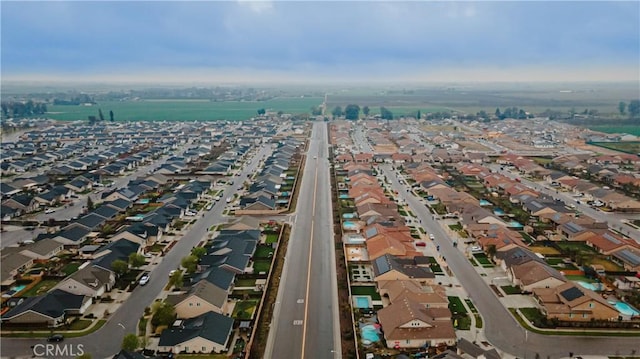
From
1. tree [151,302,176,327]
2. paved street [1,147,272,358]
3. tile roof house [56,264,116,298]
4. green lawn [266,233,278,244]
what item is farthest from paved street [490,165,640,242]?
tile roof house [56,264,116,298]

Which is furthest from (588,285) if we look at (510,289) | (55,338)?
(55,338)

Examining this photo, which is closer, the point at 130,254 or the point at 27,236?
the point at 130,254

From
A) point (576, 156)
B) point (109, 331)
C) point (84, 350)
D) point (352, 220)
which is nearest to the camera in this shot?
point (84, 350)

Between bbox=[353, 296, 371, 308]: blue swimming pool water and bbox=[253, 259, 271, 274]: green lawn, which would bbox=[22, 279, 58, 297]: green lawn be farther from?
bbox=[353, 296, 371, 308]: blue swimming pool water

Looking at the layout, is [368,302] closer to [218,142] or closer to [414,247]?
[414,247]

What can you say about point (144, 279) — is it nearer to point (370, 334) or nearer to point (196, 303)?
point (196, 303)

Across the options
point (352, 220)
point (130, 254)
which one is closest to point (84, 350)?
point (130, 254)
